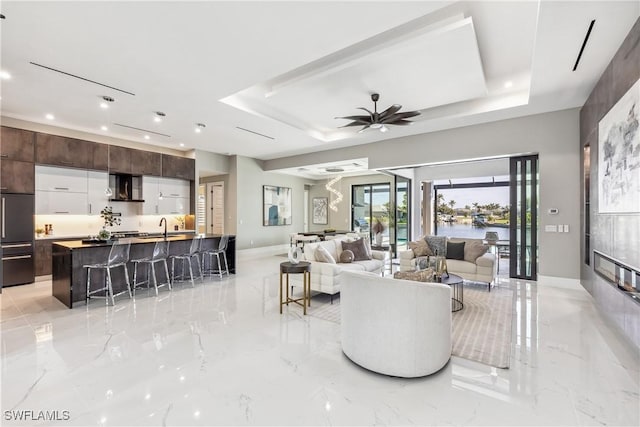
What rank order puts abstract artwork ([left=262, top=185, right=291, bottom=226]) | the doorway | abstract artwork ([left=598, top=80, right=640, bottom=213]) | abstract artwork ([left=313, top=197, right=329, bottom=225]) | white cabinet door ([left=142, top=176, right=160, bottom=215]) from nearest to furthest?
abstract artwork ([left=598, top=80, right=640, bottom=213]) → white cabinet door ([left=142, top=176, right=160, bottom=215]) → the doorway → abstract artwork ([left=262, top=185, right=291, bottom=226]) → abstract artwork ([left=313, top=197, right=329, bottom=225])

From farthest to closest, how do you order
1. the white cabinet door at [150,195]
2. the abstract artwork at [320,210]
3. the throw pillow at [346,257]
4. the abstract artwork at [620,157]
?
1. the abstract artwork at [320,210]
2. the white cabinet door at [150,195]
3. the throw pillow at [346,257]
4. the abstract artwork at [620,157]

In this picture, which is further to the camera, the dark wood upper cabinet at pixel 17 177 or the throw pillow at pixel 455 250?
the throw pillow at pixel 455 250

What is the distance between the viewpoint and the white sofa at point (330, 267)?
4.50m

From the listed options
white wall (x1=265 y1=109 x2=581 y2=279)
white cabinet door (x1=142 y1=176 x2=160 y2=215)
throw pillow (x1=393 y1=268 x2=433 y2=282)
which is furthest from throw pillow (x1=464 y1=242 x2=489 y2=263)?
white cabinet door (x1=142 y1=176 x2=160 y2=215)

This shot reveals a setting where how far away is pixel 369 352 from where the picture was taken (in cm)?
255

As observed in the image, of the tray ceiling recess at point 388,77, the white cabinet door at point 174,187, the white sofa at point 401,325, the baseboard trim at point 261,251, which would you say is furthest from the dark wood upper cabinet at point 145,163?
the white sofa at point 401,325

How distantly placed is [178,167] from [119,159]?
4.57ft

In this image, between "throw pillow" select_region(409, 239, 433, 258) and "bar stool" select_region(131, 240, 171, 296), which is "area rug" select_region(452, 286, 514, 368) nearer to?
"throw pillow" select_region(409, 239, 433, 258)

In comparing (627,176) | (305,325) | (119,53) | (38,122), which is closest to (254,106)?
(119,53)

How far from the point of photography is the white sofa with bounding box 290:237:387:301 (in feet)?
14.8

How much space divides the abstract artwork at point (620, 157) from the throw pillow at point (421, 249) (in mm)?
2777

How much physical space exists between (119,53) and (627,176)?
223 inches

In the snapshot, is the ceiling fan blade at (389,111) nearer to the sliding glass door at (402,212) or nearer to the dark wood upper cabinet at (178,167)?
the sliding glass door at (402,212)

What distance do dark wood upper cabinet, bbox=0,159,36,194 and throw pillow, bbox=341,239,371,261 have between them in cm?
615
